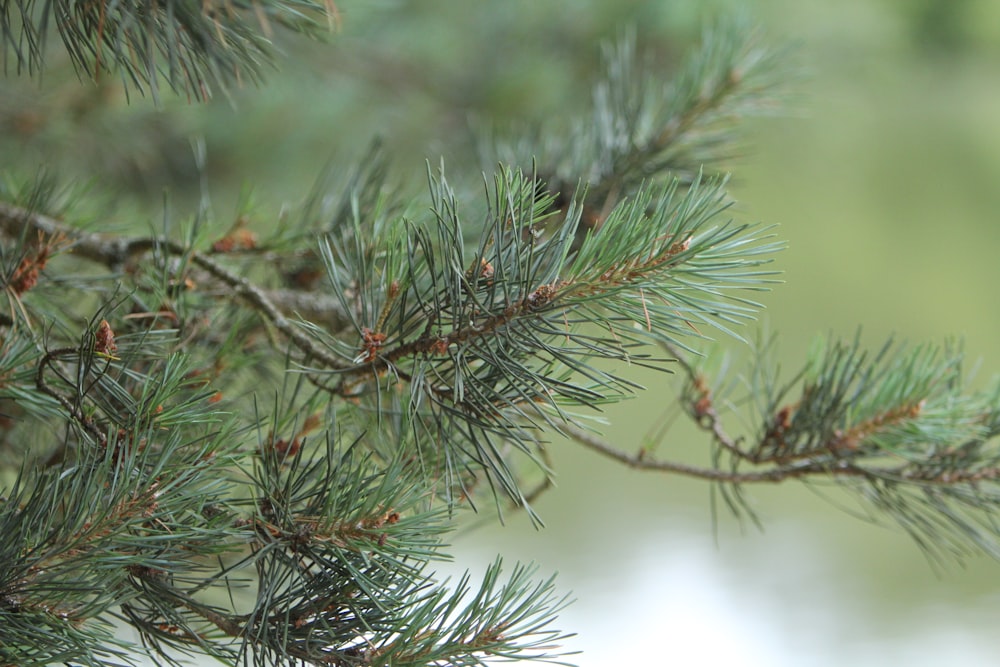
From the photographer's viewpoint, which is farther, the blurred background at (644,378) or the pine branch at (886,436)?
the blurred background at (644,378)

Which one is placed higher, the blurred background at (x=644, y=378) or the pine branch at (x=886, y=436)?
the blurred background at (x=644, y=378)

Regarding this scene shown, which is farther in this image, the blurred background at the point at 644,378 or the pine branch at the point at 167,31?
the blurred background at the point at 644,378

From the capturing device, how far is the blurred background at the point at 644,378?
54 cm

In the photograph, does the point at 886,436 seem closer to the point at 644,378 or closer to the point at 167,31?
the point at 167,31

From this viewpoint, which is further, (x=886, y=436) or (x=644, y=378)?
(x=644, y=378)

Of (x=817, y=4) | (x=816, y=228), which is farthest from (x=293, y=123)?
(x=817, y=4)

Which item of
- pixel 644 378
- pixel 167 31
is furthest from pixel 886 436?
pixel 644 378

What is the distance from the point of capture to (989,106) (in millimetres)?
2502

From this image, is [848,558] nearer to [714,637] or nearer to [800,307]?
[714,637]

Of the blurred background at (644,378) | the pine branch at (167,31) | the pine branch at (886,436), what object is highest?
the blurred background at (644,378)

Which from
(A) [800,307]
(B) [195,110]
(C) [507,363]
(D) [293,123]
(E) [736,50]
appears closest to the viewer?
(C) [507,363]

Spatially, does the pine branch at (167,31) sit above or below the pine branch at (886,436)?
above

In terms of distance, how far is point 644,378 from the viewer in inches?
37.0

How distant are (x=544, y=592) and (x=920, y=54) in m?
2.59
